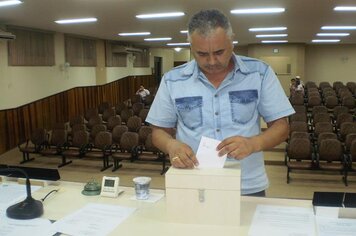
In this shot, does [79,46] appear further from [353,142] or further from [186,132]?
[186,132]

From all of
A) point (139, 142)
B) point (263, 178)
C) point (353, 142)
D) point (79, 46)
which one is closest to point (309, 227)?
point (263, 178)

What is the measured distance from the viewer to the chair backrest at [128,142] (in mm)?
7371

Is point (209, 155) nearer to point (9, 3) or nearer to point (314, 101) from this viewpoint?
point (9, 3)

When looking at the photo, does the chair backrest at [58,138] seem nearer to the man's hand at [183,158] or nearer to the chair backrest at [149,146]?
the chair backrest at [149,146]

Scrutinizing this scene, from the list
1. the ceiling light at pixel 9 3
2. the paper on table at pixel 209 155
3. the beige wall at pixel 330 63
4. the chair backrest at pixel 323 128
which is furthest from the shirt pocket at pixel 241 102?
the beige wall at pixel 330 63

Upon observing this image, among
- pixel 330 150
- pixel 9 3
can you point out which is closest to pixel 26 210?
pixel 330 150

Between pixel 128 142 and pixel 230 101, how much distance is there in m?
5.83

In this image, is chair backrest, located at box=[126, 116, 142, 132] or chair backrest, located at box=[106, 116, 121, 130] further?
chair backrest, located at box=[106, 116, 121, 130]

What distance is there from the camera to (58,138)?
26.4ft

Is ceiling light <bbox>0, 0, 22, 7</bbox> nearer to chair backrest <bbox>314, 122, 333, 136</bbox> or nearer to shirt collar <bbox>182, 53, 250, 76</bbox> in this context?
shirt collar <bbox>182, 53, 250, 76</bbox>

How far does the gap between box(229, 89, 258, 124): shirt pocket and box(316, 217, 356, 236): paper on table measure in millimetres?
597

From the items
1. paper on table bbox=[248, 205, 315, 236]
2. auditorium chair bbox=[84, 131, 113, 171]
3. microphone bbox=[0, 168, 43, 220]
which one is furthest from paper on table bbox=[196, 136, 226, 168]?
auditorium chair bbox=[84, 131, 113, 171]

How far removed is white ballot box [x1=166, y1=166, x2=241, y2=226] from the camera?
5.08 feet

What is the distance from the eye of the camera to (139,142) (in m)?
7.55
